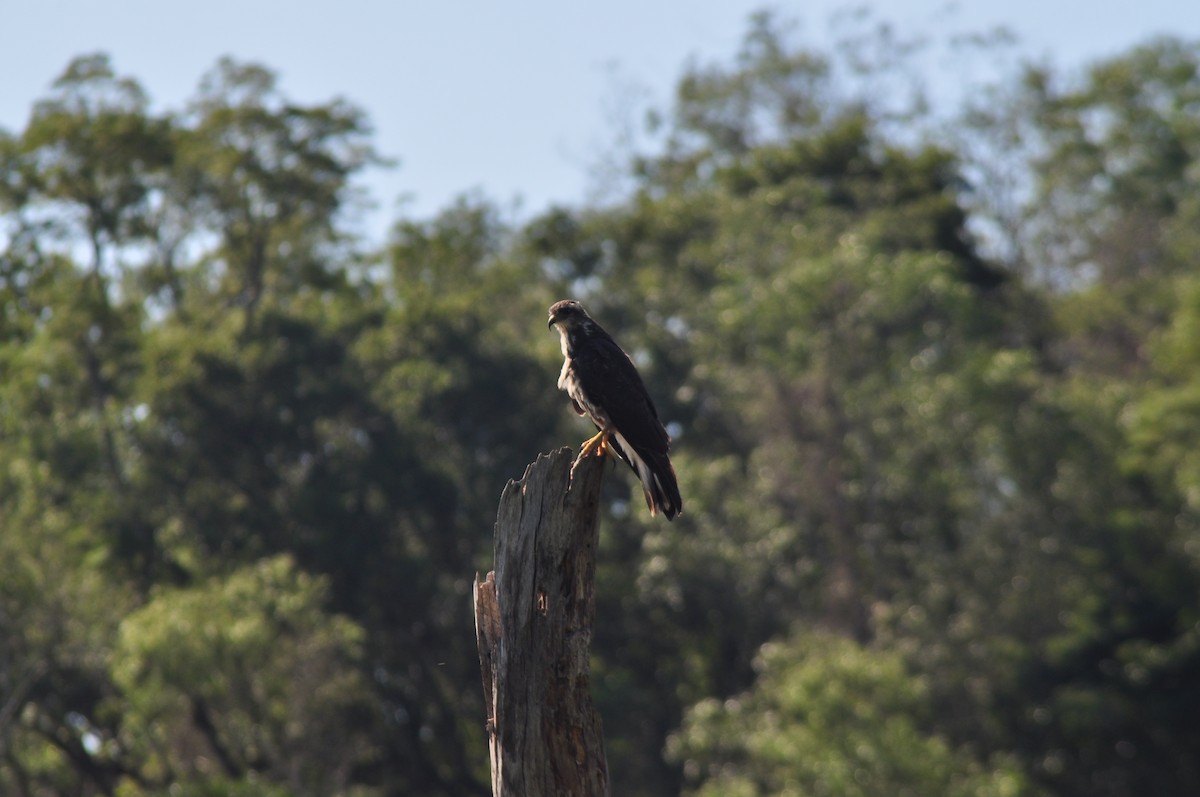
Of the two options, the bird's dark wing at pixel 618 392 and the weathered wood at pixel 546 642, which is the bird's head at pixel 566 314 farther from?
the weathered wood at pixel 546 642

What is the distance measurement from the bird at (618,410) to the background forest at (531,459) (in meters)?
15.9

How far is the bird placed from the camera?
959 centimetres

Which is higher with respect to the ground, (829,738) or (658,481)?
(829,738)

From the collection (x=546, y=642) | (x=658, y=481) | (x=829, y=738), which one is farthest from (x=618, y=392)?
(x=829, y=738)

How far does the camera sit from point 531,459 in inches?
1367

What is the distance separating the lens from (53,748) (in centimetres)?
2917

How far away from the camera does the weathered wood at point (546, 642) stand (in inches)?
300

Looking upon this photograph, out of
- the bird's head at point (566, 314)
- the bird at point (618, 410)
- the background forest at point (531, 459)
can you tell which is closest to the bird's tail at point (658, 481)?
the bird at point (618, 410)

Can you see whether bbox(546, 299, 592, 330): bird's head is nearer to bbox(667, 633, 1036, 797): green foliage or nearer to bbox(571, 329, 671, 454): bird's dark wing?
bbox(571, 329, 671, 454): bird's dark wing

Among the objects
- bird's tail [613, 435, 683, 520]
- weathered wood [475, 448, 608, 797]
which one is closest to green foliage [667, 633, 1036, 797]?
bird's tail [613, 435, 683, 520]

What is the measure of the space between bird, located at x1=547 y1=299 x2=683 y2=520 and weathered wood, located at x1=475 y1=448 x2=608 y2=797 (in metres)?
1.56

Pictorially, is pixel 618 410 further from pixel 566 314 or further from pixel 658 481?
pixel 566 314

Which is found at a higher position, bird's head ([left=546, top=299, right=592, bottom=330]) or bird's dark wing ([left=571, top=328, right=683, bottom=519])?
bird's head ([left=546, top=299, right=592, bottom=330])

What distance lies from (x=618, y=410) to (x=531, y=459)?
24740 mm
